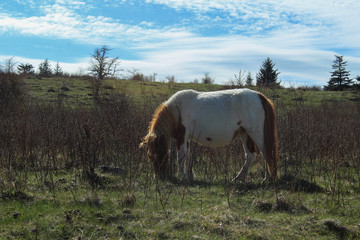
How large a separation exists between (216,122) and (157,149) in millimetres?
1422

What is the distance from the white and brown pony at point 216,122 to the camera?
6906 mm

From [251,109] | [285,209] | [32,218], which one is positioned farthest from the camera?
[251,109]

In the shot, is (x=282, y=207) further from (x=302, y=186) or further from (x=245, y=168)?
(x=245, y=168)

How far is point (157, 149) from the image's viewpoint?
6961 millimetres

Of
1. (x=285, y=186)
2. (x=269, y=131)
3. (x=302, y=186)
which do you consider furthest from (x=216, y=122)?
(x=302, y=186)

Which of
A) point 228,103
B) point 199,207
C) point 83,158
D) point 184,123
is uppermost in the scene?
point 228,103

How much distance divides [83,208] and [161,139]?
2.72 metres

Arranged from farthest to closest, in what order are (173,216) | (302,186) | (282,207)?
(302,186) → (282,207) → (173,216)

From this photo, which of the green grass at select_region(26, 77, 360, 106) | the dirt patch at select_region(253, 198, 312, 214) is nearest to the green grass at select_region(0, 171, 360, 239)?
the dirt patch at select_region(253, 198, 312, 214)

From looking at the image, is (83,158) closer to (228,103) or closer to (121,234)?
(121,234)

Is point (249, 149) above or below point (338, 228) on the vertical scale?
above

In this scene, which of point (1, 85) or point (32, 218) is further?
point (1, 85)

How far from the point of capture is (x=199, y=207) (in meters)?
5.06

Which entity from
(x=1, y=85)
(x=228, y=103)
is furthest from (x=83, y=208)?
(x=1, y=85)
